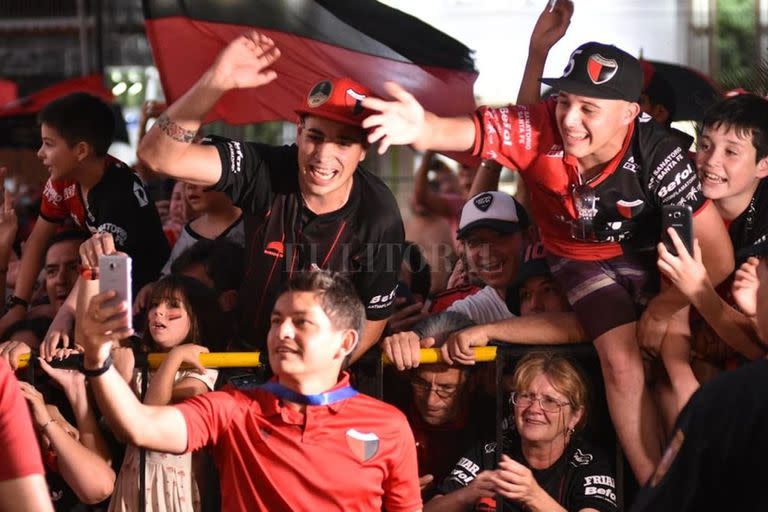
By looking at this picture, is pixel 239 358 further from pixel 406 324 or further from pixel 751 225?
pixel 751 225

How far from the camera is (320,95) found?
17.1 ft

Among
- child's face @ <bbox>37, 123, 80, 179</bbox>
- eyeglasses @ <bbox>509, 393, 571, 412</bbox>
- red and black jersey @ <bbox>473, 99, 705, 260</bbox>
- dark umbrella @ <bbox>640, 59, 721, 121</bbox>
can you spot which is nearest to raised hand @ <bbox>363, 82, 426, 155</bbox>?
red and black jersey @ <bbox>473, 99, 705, 260</bbox>

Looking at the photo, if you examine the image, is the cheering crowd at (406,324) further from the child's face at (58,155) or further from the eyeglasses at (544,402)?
the child's face at (58,155)

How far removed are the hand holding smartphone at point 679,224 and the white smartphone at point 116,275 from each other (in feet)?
6.60

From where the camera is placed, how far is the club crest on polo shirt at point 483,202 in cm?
614

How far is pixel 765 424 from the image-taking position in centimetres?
298

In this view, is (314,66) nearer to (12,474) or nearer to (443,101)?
(443,101)

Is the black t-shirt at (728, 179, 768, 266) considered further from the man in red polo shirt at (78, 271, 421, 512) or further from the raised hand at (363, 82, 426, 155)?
the man in red polo shirt at (78, 271, 421, 512)

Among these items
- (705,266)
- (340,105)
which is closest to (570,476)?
(705,266)

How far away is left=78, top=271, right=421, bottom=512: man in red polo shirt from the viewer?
4.31 metres

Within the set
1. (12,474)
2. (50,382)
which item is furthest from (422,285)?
(12,474)

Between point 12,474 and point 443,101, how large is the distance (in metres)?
4.71

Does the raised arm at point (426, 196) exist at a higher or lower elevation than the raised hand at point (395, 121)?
lower

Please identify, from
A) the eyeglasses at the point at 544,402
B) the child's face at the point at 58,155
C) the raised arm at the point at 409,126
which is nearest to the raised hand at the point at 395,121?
the raised arm at the point at 409,126
